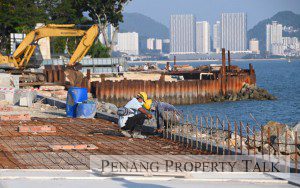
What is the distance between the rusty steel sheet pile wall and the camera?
55438 mm

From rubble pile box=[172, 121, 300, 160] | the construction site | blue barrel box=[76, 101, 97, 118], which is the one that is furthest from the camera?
blue barrel box=[76, 101, 97, 118]

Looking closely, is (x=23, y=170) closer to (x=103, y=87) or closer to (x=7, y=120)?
(x=7, y=120)

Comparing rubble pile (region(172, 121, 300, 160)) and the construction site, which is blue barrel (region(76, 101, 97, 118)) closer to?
the construction site

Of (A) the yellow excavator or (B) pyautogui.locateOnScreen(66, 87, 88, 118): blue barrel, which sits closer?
(B) pyautogui.locateOnScreen(66, 87, 88, 118): blue barrel

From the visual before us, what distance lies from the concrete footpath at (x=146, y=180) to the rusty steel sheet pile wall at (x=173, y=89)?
4134cm

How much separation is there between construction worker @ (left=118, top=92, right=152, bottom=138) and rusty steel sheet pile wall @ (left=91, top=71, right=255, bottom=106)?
34.7 meters

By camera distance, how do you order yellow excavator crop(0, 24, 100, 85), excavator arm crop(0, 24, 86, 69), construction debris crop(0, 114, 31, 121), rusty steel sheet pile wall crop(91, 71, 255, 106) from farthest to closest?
rusty steel sheet pile wall crop(91, 71, 255, 106)
excavator arm crop(0, 24, 86, 69)
yellow excavator crop(0, 24, 100, 85)
construction debris crop(0, 114, 31, 121)

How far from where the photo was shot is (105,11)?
93.1 m

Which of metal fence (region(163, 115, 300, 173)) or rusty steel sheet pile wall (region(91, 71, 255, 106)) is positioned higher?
metal fence (region(163, 115, 300, 173))

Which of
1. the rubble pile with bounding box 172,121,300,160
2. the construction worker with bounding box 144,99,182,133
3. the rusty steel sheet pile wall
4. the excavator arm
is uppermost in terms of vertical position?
the excavator arm

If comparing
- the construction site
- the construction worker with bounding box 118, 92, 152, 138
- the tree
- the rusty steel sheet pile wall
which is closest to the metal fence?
the construction site

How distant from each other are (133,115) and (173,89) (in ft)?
134

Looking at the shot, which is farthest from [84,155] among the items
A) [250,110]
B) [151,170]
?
[250,110]

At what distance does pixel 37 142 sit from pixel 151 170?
568cm
